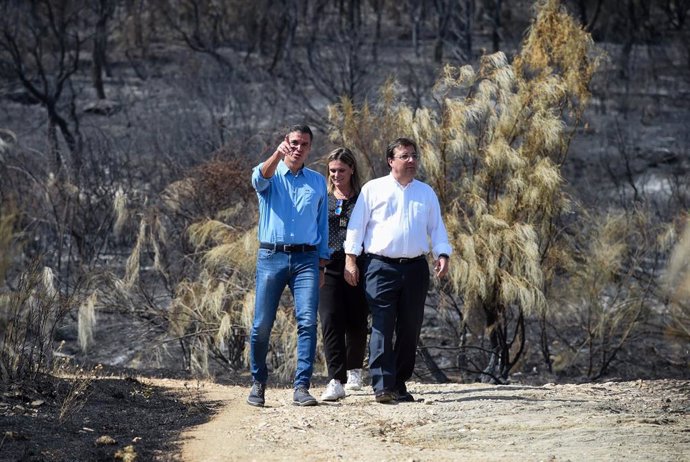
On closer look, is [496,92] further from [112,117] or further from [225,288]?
[112,117]

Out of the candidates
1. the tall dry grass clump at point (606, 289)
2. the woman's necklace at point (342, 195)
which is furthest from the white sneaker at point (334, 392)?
the tall dry grass clump at point (606, 289)

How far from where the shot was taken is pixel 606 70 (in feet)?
102

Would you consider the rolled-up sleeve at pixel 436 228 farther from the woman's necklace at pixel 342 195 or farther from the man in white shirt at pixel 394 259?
the woman's necklace at pixel 342 195

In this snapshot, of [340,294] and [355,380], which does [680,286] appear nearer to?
[355,380]

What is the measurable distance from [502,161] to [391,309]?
18.5 ft

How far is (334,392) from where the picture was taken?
7.83m

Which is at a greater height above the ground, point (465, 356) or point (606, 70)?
point (606, 70)

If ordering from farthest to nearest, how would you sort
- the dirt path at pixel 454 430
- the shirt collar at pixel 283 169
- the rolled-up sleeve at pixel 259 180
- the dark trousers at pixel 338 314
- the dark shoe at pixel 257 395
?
1. the dark trousers at pixel 338 314
2. the dark shoe at pixel 257 395
3. the shirt collar at pixel 283 169
4. the rolled-up sleeve at pixel 259 180
5. the dirt path at pixel 454 430

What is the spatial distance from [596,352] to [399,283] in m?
8.60

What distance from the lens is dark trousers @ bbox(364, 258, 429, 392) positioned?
25.0 feet

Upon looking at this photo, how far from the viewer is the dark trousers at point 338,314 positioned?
803 centimetres

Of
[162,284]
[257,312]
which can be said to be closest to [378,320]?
[257,312]

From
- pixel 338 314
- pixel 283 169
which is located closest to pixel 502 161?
pixel 338 314

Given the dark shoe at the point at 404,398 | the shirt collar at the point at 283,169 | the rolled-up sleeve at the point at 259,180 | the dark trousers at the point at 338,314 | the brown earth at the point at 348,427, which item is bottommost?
the brown earth at the point at 348,427
